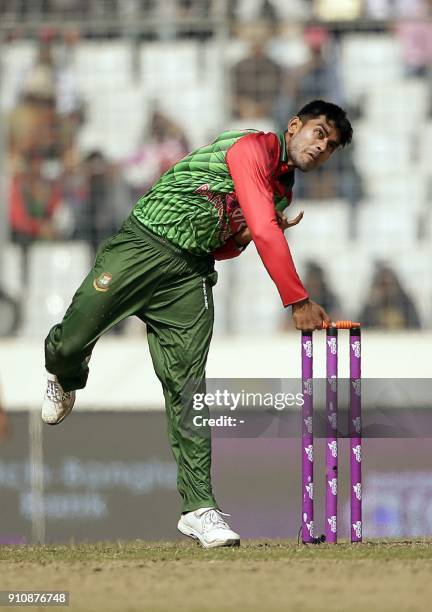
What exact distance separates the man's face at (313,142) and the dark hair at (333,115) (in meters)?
0.02

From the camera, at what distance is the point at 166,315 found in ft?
17.6

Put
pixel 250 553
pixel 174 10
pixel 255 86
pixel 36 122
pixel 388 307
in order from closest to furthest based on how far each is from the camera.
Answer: pixel 250 553
pixel 388 307
pixel 255 86
pixel 174 10
pixel 36 122

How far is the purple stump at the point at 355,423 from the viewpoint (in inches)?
205

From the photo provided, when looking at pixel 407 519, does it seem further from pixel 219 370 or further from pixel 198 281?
pixel 198 281

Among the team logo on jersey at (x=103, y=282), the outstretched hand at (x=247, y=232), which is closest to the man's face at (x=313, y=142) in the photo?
the outstretched hand at (x=247, y=232)

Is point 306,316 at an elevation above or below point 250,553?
above

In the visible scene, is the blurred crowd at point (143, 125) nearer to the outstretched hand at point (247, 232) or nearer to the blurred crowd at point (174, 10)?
the blurred crowd at point (174, 10)

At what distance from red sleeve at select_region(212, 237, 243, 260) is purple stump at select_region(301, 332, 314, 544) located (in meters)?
0.46

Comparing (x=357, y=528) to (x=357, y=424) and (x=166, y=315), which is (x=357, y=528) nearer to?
(x=357, y=424)

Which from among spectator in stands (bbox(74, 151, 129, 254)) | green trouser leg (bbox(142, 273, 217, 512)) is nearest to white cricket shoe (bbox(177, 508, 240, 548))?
green trouser leg (bbox(142, 273, 217, 512))

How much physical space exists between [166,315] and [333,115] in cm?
104

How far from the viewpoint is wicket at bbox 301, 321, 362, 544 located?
5199mm
